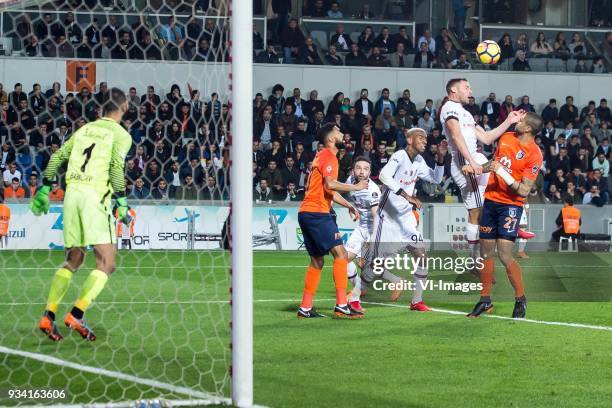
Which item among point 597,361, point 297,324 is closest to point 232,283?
point 597,361

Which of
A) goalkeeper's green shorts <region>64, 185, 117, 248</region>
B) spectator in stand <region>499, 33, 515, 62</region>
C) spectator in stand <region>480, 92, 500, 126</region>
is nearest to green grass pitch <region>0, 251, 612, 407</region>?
goalkeeper's green shorts <region>64, 185, 117, 248</region>

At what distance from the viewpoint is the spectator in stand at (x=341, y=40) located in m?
29.3

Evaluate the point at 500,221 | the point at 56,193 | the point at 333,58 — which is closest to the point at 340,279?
the point at 500,221

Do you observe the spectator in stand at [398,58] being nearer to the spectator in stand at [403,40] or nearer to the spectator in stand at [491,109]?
the spectator in stand at [403,40]

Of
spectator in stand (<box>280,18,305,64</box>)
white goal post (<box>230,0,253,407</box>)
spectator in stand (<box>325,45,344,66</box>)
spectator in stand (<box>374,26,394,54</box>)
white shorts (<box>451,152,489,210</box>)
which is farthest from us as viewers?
spectator in stand (<box>374,26,394,54</box>)

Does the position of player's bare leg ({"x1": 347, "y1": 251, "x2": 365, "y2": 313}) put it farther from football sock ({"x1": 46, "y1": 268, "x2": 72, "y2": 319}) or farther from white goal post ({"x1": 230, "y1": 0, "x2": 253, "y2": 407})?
white goal post ({"x1": 230, "y1": 0, "x2": 253, "y2": 407})

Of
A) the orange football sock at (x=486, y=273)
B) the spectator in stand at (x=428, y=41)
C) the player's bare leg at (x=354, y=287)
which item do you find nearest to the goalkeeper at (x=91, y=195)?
the player's bare leg at (x=354, y=287)

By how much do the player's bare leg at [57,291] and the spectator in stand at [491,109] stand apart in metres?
20.4

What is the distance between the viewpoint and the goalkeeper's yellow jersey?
8.72 meters

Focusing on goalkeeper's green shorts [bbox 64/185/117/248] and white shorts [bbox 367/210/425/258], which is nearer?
goalkeeper's green shorts [bbox 64/185/117/248]

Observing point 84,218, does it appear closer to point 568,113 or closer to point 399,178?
point 399,178

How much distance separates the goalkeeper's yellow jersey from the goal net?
44 centimetres

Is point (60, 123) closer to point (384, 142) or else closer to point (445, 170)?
point (384, 142)

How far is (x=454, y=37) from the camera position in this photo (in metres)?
30.5
